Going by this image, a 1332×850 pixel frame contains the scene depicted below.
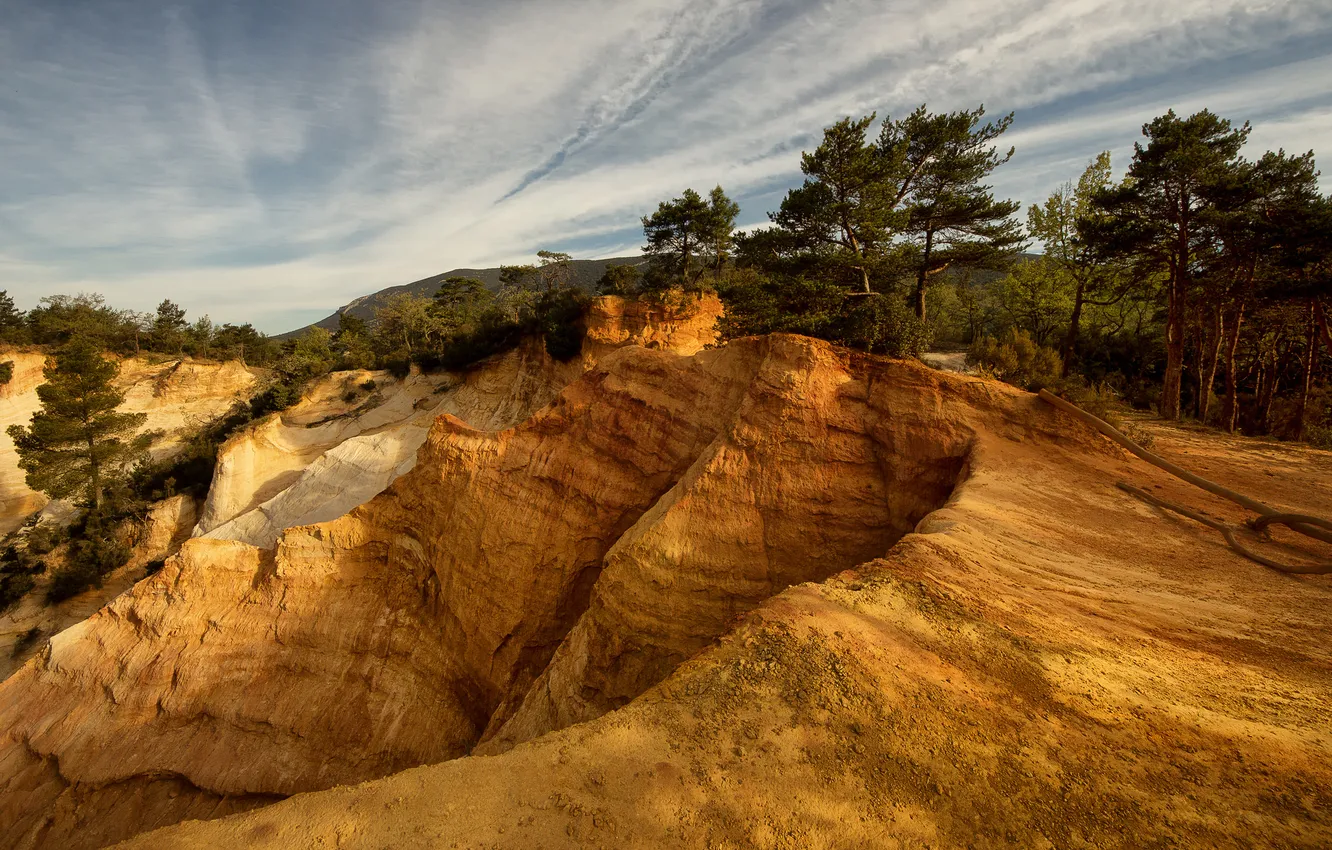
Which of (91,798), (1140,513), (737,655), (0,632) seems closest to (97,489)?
(0,632)

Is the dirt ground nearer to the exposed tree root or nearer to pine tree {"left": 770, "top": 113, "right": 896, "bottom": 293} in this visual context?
the exposed tree root

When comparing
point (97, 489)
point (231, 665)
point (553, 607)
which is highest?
point (97, 489)

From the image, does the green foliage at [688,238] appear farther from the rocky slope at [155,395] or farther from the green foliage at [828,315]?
the rocky slope at [155,395]

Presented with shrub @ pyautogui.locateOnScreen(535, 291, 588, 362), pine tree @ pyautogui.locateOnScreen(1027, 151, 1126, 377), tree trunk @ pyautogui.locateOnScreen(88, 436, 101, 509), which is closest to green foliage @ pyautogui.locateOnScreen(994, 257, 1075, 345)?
→ pine tree @ pyautogui.locateOnScreen(1027, 151, 1126, 377)

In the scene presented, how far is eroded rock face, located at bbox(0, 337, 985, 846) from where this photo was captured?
8500 mm

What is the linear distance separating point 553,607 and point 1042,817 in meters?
9.54

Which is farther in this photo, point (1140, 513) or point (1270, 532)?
point (1140, 513)

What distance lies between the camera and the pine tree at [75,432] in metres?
22.2

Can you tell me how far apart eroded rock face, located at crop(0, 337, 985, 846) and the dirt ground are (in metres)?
3.18

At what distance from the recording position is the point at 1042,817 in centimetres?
285

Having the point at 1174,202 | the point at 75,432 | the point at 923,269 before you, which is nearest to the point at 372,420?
Result: the point at 75,432

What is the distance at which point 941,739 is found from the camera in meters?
3.43

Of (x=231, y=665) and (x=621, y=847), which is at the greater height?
(x=621, y=847)

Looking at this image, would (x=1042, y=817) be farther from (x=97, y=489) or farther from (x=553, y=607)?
(x=97, y=489)
